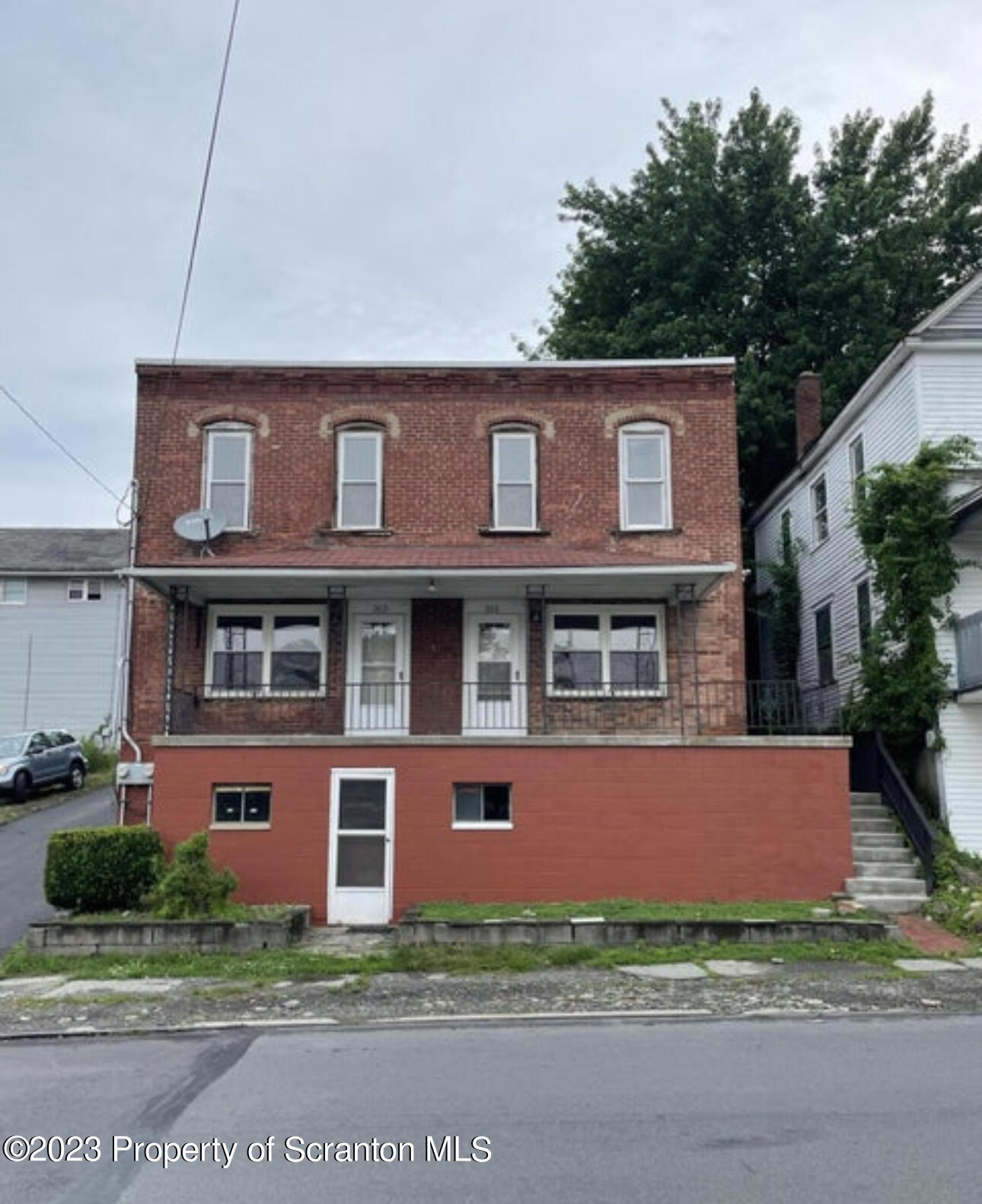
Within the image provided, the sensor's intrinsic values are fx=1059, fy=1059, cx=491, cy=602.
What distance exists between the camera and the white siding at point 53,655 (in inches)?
1224

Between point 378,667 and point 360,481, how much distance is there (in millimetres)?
3156

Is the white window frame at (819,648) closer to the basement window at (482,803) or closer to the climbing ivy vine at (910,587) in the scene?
the climbing ivy vine at (910,587)

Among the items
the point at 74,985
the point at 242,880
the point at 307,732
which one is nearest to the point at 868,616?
the point at 307,732

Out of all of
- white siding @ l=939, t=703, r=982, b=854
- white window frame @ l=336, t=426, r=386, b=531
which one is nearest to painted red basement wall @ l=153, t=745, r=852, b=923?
white siding @ l=939, t=703, r=982, b=854

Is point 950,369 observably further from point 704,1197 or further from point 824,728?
point 704,1197

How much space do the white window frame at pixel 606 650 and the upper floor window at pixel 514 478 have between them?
1730mm

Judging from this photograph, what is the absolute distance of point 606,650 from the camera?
53.4 feet

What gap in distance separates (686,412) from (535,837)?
7744 millimetres

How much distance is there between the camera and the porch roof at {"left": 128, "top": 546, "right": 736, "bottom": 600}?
47.2 ft

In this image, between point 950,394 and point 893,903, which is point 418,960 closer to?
point 893,903

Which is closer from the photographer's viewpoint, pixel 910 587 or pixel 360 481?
pixel 910 587

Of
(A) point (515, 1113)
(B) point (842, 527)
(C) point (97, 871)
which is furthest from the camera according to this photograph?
(B) point (842, 527)

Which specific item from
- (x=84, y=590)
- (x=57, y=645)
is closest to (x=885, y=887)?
(x=84, y=590)

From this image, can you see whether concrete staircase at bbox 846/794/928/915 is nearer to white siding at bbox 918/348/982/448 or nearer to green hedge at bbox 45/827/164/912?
white siding at bbox 918/348/982/448
